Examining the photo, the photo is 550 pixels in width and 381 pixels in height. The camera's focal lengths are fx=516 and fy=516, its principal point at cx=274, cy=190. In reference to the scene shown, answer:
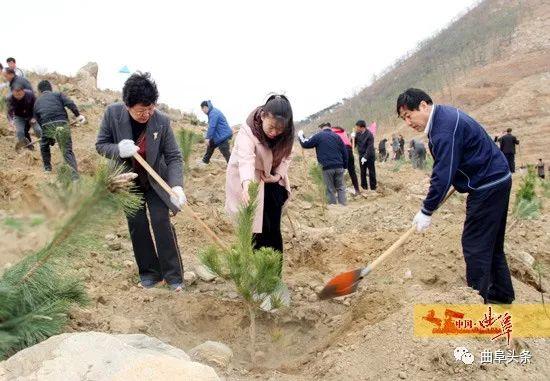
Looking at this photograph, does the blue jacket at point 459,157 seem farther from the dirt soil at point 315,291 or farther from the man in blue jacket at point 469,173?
the dirt soil at point 315,291

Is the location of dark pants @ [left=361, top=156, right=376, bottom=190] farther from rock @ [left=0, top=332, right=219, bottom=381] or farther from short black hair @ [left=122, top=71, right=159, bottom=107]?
rock @ [left=0, top=332, right=219, bottom=381]

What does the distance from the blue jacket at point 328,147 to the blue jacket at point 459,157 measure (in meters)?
4.41

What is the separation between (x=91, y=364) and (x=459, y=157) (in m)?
2.19

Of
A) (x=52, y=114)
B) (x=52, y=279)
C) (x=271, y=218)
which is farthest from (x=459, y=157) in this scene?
(x=52, y=114)

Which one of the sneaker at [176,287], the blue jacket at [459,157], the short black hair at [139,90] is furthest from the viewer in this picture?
the sneaker at [176,287]

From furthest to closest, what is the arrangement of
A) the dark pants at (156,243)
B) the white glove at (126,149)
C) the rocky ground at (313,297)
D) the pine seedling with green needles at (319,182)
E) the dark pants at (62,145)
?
the pine seedling with green needles at (319,182)
the dark pants at (62,145)
the dark pants at (156,243)
the white glove at (126,149)
the rocky ground at (313,297)

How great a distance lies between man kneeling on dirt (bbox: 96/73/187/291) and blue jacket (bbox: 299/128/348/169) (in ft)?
13.9

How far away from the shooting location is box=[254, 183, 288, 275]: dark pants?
3465mm

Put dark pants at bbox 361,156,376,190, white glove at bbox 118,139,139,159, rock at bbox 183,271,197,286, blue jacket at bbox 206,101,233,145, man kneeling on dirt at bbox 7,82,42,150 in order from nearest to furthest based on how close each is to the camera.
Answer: white glove at bbox 118,139,139,159 < rock at bbox 183,271,197,286 < man kneeling on dirt at bbox 7,82,42,150 < blue jacket at bbox 206,101,233,145 < dark pants at bbox 361,156,376,190

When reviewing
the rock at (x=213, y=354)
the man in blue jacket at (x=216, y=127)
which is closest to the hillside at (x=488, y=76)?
the man in blue jacket at (x=216, y=127)

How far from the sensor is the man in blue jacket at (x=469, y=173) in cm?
290

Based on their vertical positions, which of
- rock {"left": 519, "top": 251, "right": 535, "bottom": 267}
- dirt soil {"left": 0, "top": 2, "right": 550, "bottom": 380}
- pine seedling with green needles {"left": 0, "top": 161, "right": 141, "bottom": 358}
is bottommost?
rock {"left": 519, "top": 251, "right": 535, "bottom": 267}

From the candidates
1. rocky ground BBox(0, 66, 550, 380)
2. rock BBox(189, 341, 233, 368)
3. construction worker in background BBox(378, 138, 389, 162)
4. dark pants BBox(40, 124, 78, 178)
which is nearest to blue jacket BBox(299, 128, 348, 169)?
rocky ground BBox(0, 66, 550, 380)

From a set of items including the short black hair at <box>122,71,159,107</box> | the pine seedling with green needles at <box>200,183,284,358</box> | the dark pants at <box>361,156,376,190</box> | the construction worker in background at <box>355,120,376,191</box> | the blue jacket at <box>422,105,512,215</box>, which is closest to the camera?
the pine seedling with green needles at <box>200,183,284,358</box>
